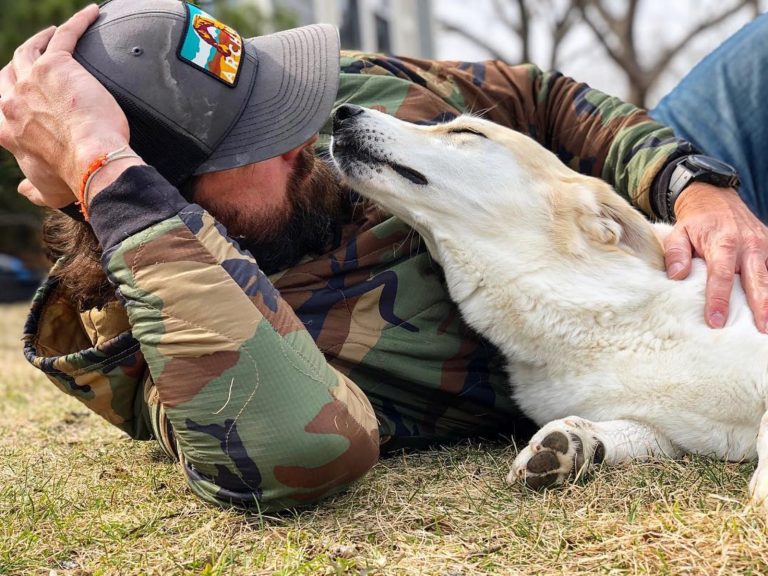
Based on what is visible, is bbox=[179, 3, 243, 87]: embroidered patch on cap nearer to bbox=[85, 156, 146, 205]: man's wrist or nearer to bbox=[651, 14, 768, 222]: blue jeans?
bbox=[85, 156, 146, 205]: man's wrist

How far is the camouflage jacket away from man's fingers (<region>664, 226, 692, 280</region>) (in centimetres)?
44

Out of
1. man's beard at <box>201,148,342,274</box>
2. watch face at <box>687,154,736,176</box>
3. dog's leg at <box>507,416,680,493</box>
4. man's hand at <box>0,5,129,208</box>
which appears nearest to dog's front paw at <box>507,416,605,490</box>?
dog's leg at <box>507,416,680,493</box>

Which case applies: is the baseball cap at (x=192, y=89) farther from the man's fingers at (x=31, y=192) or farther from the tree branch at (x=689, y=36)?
the tree branch at (x=689, y=36)

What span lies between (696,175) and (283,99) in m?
1.42

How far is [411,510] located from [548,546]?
40 cm

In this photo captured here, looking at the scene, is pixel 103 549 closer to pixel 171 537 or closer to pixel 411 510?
pixel 171 537

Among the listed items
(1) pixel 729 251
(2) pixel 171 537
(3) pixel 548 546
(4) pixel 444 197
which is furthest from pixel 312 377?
(1) pixel 729 251

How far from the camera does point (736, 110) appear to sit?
A: 3945mm

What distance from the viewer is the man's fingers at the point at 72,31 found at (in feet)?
7.45

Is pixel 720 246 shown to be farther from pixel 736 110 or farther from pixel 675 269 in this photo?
pixel 736 110

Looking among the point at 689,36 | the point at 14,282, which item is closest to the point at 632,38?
the point at 689,36

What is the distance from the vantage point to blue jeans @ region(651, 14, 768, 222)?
3889 mm

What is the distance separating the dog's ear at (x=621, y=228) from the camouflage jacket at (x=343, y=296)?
482 mm

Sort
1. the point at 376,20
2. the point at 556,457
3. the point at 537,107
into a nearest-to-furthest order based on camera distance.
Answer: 1. the point at 556,457
2. the point at 537,107
3. the point at 376,20
